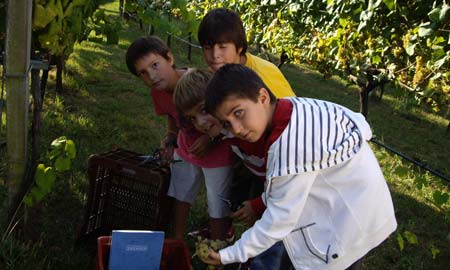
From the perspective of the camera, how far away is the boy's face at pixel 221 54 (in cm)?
234

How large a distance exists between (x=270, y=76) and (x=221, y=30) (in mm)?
330

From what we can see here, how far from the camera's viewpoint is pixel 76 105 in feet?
17.7

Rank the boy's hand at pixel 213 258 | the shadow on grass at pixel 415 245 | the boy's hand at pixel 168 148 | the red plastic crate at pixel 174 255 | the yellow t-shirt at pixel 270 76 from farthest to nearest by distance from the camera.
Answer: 1. the shadow on grass at pixel 415 245
2. the boy's hand at pixel 168 148
3. the yellow t-shirt at pixel 270 76
4. the red plastic crate at pixel 174 255
5. the boy's hand at pixel 213 258

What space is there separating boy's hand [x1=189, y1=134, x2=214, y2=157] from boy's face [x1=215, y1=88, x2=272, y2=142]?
1.95 ft

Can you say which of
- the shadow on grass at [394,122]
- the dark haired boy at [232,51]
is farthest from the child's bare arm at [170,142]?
the shadow on grass at [394,122]

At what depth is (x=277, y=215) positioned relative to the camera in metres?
1.62

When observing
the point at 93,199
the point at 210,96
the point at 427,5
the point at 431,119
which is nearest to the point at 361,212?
the point at 210,96

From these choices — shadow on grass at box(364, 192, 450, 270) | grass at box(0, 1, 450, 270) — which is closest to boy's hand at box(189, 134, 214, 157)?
grass at box(0, 1, 450, 270)

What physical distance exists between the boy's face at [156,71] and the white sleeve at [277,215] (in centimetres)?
100

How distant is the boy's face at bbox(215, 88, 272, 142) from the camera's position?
1.58m

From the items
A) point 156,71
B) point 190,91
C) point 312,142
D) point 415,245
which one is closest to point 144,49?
point 156,71

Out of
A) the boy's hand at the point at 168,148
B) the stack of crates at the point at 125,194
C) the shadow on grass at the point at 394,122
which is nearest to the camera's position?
the stack of crates at the point at 125,194

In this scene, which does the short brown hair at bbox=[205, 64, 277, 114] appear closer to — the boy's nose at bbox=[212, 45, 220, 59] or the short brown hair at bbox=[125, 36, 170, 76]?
the boy's nose at bbox=[212, 45, 220, 59]

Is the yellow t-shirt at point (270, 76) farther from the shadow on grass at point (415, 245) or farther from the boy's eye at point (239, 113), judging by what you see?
the shadow on grass at point (415, 245)
